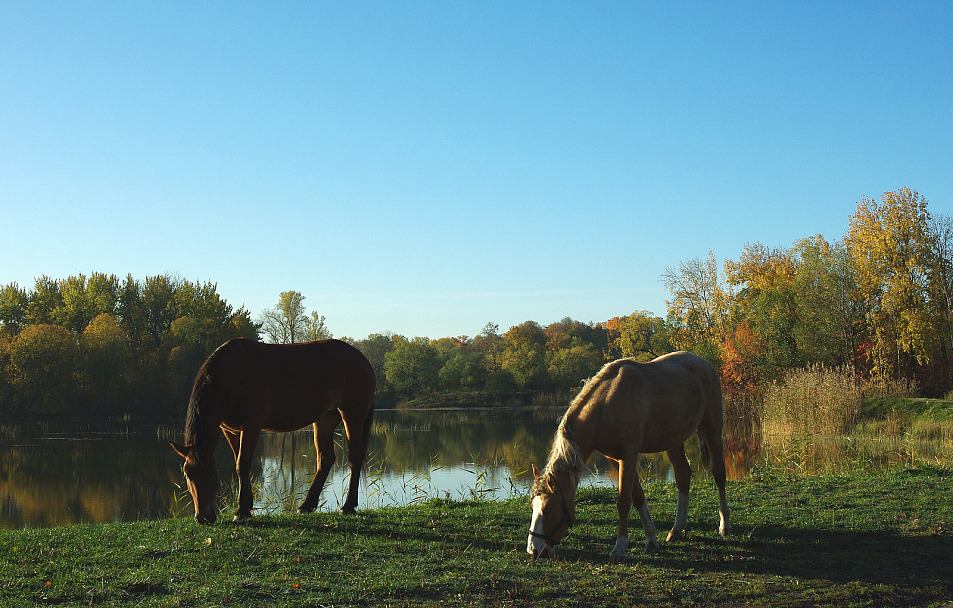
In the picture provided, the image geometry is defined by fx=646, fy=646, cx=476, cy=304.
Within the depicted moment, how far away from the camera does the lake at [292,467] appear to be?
1312 cm

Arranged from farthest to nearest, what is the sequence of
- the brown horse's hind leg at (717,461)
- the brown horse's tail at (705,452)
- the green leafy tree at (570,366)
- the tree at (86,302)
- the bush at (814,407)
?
the green leafy tree at (570,366) → the tree at (86,302) → the bush at (814,407) → the brown horse's tail at (705,452) → the brown horse's hind leg at (717,461)

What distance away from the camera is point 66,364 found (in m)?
46.6

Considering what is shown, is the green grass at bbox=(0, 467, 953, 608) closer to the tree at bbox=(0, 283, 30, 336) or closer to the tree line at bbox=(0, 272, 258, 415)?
the tree line at bbox=(0, 272, 258, 415)

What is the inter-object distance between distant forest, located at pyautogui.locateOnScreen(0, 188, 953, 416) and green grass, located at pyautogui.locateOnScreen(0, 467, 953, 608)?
26657mm

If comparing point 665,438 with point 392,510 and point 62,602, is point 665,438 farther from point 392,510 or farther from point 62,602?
point 62,602

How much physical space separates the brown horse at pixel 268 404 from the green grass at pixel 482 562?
23.1 inches

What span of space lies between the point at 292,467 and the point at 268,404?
5.39m

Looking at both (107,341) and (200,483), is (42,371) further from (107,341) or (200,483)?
(200,483)

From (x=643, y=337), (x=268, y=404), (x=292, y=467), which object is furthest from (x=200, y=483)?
(x=643, y=337)

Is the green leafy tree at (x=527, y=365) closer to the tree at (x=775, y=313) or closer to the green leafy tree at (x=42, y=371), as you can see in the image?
the tree at (x=775, y=313)

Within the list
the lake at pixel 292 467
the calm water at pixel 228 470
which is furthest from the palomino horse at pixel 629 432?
the calm water at pixel 228 470

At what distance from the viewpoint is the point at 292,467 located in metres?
12.6

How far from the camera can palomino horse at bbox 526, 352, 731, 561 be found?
5629mm

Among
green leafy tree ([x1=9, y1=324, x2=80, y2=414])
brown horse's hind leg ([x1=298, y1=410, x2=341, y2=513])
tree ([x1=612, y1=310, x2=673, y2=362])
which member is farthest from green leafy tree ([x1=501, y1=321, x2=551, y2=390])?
brown horse's hind leg ([x1=298, y1=410, x2=341, y2=513])
